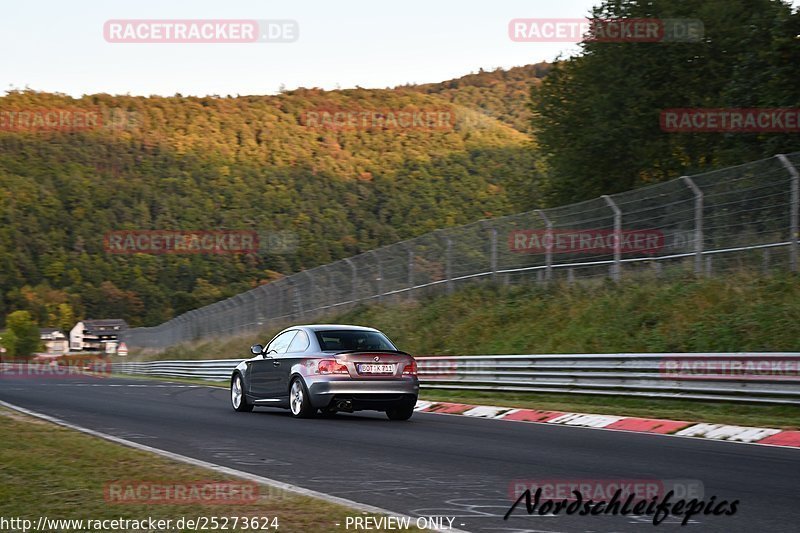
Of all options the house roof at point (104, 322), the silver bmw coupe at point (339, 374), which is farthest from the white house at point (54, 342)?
the silver bmw coupe at point (339, 374)

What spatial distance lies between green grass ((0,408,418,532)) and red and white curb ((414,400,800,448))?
249 inches

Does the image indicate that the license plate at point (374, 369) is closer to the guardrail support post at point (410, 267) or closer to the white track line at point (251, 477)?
the white track line at point (251, 477)

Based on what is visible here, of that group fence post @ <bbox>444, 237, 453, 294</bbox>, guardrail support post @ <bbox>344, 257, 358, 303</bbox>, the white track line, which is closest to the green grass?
the white track line

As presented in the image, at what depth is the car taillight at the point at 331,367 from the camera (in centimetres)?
1461

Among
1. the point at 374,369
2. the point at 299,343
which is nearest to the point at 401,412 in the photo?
the point at 374,369

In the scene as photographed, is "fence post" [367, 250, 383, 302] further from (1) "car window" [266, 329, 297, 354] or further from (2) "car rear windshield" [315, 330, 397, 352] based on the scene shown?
(2) "car rear windshield" [315, 330, 397, 352]

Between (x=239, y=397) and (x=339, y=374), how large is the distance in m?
3.08

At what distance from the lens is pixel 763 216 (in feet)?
59.2

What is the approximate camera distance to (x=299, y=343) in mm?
15695

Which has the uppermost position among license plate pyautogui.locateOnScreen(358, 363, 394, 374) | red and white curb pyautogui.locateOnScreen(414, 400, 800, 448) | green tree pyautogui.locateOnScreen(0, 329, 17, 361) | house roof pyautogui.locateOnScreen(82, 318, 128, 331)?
house roof pyautogui.locateOnScreen(82, 318, 128, 331)

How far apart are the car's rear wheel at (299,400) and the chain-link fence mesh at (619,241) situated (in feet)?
28.0

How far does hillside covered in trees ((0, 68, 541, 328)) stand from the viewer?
3757 inches

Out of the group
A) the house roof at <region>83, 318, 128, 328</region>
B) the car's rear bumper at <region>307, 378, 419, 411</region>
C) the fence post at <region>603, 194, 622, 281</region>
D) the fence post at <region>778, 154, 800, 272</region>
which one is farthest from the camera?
the house roof at <region>83, 318, 128, 328</region>

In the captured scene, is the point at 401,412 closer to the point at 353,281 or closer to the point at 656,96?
the point at 353,281
